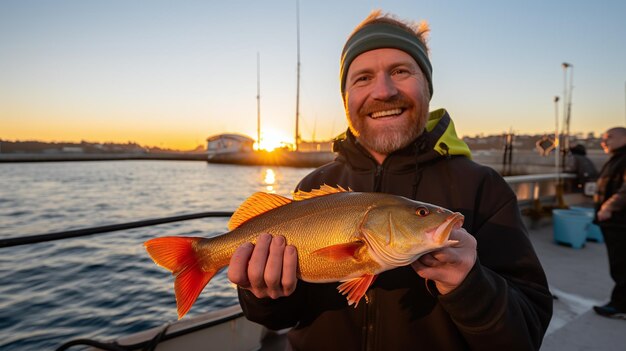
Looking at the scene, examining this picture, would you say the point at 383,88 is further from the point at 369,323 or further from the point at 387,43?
the point at 369,323

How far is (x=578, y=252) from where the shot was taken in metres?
7.12

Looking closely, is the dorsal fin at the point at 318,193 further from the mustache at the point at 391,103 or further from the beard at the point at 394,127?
the mustache at the point at 391,103

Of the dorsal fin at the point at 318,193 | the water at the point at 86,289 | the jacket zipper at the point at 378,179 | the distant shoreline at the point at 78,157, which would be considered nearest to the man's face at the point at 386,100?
the jacket zipper at the point at 378,179

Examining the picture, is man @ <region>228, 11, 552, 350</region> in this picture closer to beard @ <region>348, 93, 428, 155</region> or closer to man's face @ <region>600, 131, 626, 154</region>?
beard @ <region>348, 93, 428, 155</region>

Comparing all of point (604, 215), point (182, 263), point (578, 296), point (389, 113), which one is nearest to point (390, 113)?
point (389, 113)

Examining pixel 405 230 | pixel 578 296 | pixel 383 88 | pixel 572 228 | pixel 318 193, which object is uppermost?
pixel 383 88

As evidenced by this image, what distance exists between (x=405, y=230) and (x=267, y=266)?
28.4 inches

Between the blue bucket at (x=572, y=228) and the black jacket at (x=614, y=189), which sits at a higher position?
the black jacket at (x=614, y=189)

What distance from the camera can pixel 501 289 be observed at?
1531 mm

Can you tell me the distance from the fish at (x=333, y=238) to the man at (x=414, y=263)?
9 centimetres

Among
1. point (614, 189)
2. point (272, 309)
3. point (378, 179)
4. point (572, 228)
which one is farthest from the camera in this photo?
point (572, 228)

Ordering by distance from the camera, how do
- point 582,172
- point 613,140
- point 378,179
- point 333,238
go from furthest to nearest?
point 582,172 → point 613,140 → point 378,179 → point 333,238

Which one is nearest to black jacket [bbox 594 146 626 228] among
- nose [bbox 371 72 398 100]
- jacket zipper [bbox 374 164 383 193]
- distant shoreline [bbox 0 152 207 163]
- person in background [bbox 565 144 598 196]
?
jacket zipper [bbox 374 164 383 193]

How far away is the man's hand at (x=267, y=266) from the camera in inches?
66.2
